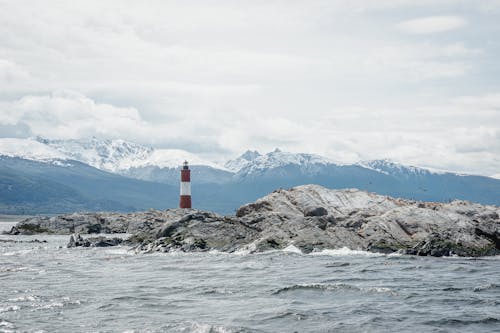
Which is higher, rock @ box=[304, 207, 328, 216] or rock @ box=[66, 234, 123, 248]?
rock @ box=[304, 207, 328, 216]

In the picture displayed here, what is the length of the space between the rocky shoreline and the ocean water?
7.01 metres

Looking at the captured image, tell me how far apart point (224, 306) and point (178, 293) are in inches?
236

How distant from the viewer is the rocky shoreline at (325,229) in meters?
70.1

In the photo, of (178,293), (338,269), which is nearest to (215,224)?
(338,269)

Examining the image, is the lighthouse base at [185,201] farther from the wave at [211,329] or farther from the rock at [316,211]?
the wave at [211,329]

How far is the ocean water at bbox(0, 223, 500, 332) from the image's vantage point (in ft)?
101

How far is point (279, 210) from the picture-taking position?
96562 mm

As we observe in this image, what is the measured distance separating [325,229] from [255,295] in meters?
40.4

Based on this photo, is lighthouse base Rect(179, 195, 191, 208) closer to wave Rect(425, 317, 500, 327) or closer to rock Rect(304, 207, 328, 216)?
rock Rect(304, 207, 328, 216)

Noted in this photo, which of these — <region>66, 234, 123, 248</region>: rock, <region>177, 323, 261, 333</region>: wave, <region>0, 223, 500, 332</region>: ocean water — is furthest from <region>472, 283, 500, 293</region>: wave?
<region>66, 234, 123, 248</region>: rock

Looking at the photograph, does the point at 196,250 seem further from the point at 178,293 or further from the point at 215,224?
the point at 178,293

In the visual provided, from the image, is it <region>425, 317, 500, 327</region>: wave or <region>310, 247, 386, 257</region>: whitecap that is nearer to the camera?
<region>425, 317, 500, 327</region>: wave

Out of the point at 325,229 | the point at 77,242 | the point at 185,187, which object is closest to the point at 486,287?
the point at 325,229

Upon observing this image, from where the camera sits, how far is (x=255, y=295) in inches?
1553
